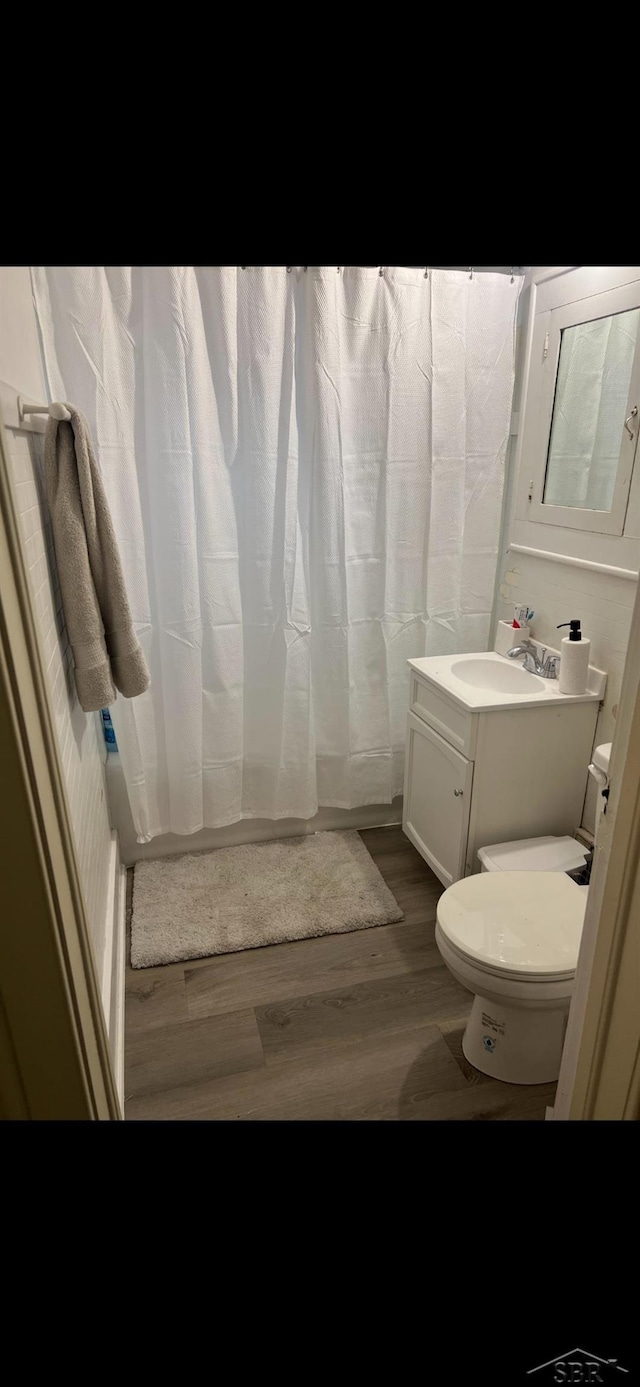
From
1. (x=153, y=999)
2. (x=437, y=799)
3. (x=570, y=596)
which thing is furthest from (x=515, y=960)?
(x=570, y=596)

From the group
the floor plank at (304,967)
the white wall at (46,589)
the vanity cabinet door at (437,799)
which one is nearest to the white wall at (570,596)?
the vanity cabinet door at (437,799)

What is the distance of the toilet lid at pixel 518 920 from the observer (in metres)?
1.43

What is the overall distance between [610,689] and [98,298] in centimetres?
176

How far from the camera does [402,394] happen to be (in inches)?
86.8

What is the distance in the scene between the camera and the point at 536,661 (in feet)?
7.32

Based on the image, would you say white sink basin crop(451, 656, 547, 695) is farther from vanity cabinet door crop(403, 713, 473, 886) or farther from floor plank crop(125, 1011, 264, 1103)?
floor plank crop(125, 1011, 264, 1103)

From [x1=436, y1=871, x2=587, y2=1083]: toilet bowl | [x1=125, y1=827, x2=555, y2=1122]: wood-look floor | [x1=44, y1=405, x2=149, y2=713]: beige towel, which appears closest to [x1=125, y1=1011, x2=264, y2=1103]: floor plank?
[x1=125, y1=827, x2=555, y2=1122]: wood-look floor

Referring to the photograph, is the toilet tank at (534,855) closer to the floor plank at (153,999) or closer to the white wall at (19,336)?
the floor plank at (153,999)

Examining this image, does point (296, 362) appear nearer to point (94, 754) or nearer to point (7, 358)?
point (7, 358)

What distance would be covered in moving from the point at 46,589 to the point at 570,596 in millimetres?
1499

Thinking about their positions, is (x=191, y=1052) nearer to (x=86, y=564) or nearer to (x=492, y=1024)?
(x=492, y=1024)

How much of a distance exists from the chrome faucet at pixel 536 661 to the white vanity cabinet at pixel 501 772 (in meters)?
0.19

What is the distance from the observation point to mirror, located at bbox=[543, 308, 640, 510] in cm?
185
